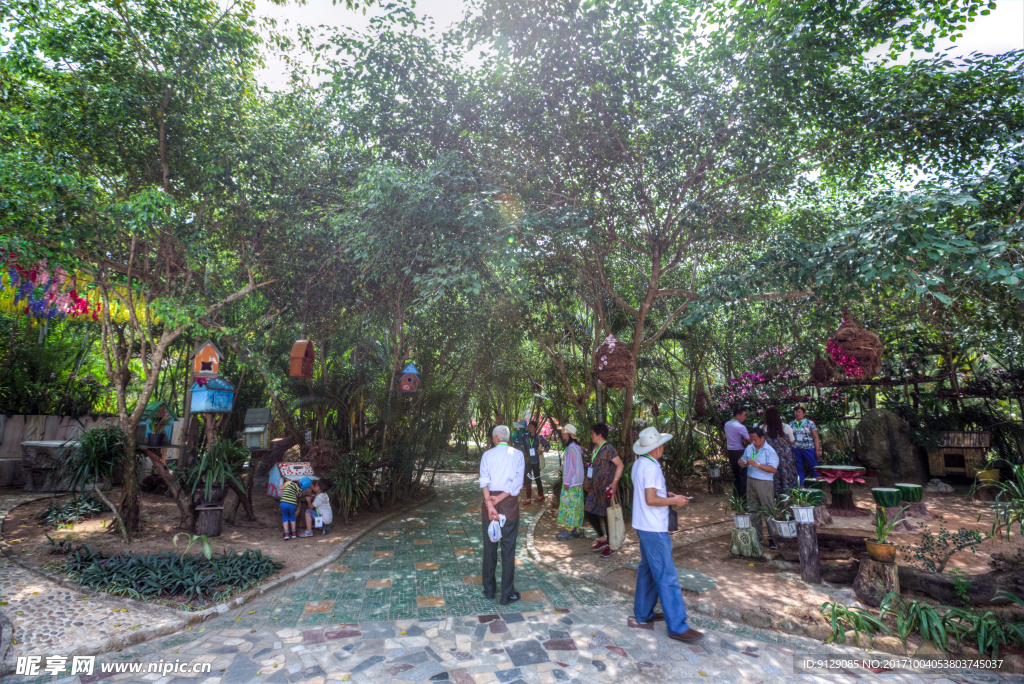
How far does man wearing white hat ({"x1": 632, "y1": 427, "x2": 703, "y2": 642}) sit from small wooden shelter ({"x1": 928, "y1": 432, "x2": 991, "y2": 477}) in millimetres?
9547

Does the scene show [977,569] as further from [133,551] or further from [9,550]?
[9,550]

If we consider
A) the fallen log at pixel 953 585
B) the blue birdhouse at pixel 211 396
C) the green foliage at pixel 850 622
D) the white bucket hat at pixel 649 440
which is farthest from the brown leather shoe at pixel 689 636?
the blue birdhouse at pixel 211 396

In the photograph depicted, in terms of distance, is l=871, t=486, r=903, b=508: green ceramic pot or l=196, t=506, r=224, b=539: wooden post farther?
l=196, t=506, r=224, b=539: wooden post

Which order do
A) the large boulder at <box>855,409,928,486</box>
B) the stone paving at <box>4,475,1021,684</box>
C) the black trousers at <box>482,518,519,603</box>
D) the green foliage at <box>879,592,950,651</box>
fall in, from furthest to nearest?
the large boulder at <box>855,409,928,486</box> < the black trousers at <box>482,518,519,603</box> < the green foliage at <box>879,592,950,651</box> < the stone paving at <box>4,475,1021,684</box>

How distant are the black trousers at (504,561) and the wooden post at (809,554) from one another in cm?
302

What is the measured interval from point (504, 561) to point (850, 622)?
9.70 ft

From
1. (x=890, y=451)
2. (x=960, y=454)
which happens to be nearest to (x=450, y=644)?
(x=890, y=451)

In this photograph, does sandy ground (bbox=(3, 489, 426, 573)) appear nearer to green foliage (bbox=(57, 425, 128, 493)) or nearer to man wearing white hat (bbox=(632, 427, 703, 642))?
green foliage (bbox=(57, 425, 128, 493))

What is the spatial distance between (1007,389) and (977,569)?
6459 mm

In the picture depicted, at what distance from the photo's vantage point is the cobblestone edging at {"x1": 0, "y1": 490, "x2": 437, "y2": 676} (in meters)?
4.04

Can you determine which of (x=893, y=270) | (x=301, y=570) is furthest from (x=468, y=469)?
(x=893, y=270)

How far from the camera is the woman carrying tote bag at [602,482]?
21.5ft

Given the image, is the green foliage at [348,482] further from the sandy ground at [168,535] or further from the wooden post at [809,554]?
the wooden post at [809,554]

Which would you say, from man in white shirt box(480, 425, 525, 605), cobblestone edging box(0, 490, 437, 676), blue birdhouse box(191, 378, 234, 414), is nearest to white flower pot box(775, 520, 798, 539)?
man in white shirt box(480, 425, 525, 605)
